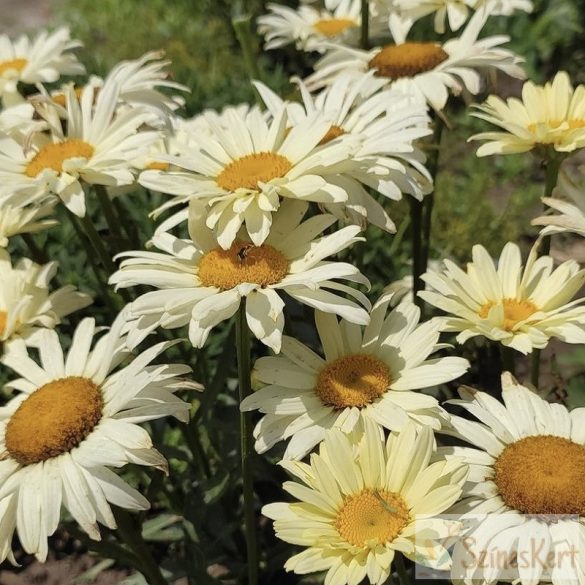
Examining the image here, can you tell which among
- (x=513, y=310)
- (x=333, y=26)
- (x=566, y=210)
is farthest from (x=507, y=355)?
(x=333, y=26)

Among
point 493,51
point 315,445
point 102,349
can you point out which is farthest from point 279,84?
point 315,445

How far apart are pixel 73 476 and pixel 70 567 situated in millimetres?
1060

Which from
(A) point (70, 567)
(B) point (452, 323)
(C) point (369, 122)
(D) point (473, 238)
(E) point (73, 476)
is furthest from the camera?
(D) point (473, 238)

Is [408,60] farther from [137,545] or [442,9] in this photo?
[137,545]

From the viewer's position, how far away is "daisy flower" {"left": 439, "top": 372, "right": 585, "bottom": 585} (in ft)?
3.32

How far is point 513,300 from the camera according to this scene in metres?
1.40

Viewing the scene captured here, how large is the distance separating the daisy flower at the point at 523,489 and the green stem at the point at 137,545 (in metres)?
0.56

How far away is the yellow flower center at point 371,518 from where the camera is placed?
3.31 ft

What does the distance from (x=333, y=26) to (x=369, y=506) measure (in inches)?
63.1

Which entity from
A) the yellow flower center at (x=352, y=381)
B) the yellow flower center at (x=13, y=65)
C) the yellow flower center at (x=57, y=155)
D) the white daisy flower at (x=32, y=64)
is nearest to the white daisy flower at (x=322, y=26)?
the white daisy flower at (x=32, y=64)

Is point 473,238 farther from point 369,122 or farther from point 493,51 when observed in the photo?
point 369,122

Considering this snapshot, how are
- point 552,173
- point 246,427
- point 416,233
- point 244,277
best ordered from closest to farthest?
point 244,277 → point 246,427 → point 552,173 → point 416,233

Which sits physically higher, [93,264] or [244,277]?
[244,277]

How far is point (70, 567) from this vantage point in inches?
81.0
